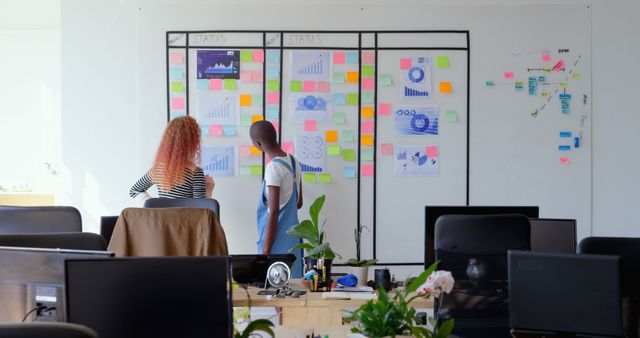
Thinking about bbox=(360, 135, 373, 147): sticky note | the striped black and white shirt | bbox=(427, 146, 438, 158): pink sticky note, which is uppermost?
bbox=(360, 135, 373, 147): sticky note

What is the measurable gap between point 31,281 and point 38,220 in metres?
1.11

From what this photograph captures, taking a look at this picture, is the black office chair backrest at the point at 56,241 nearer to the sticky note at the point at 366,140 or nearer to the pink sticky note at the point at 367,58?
the sticky note at the point at 366,140

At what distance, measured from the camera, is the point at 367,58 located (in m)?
5.11

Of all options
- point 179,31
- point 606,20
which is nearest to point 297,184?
point 179,31

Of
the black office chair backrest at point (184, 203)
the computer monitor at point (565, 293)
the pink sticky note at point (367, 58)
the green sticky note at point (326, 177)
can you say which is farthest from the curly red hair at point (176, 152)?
the computer monitor at point (565, 293)

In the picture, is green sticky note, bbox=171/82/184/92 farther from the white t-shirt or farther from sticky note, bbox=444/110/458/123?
sticky note, bbox=444/110/458/123

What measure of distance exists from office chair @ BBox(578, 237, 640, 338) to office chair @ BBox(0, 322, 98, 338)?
2.40 m

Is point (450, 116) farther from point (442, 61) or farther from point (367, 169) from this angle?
point (367, 169)

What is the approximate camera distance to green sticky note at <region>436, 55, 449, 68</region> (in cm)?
514

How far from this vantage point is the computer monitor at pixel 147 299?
1.96 meters

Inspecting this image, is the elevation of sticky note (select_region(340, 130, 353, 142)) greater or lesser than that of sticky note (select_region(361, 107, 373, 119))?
lesser

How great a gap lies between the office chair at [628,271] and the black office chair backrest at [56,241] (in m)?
2.18

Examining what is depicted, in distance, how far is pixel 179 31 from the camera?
16.8 ft

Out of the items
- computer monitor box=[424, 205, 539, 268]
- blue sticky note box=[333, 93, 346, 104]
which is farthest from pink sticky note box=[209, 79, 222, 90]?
computer monitor box=[424, 205, 539, 268]
